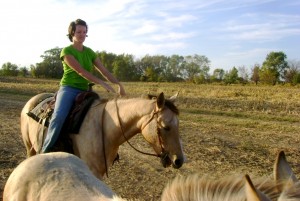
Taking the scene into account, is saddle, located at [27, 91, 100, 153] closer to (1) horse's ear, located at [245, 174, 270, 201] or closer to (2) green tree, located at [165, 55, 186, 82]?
(1) horse's ear, located at [245, 174, 270, 201]

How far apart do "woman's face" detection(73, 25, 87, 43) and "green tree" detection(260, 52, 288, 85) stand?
46652 mm

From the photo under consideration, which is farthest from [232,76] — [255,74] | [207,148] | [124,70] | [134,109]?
[134,109]

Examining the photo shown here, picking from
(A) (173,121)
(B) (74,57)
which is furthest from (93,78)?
(A) (173,121)

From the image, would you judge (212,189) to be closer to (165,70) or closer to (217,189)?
(217,189)

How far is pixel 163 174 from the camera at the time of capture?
6.96 m

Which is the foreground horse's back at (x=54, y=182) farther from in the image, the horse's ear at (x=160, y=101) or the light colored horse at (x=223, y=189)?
the horse's ear at (x=160, y=101)

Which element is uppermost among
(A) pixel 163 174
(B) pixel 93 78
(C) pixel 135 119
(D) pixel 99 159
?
(B) pixel 93 78

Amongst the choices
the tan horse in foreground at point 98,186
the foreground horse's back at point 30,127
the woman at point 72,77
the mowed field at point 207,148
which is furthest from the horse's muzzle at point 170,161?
the foreground horse's back at point 30,127

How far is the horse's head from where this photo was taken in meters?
3.94

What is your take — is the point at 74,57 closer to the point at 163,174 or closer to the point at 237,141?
the point at 163,174

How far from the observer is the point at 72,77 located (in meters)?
4.65

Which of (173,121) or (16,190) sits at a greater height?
(173,121)

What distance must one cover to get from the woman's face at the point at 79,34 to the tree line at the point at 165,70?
39.1m

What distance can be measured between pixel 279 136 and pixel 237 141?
1560 mm
